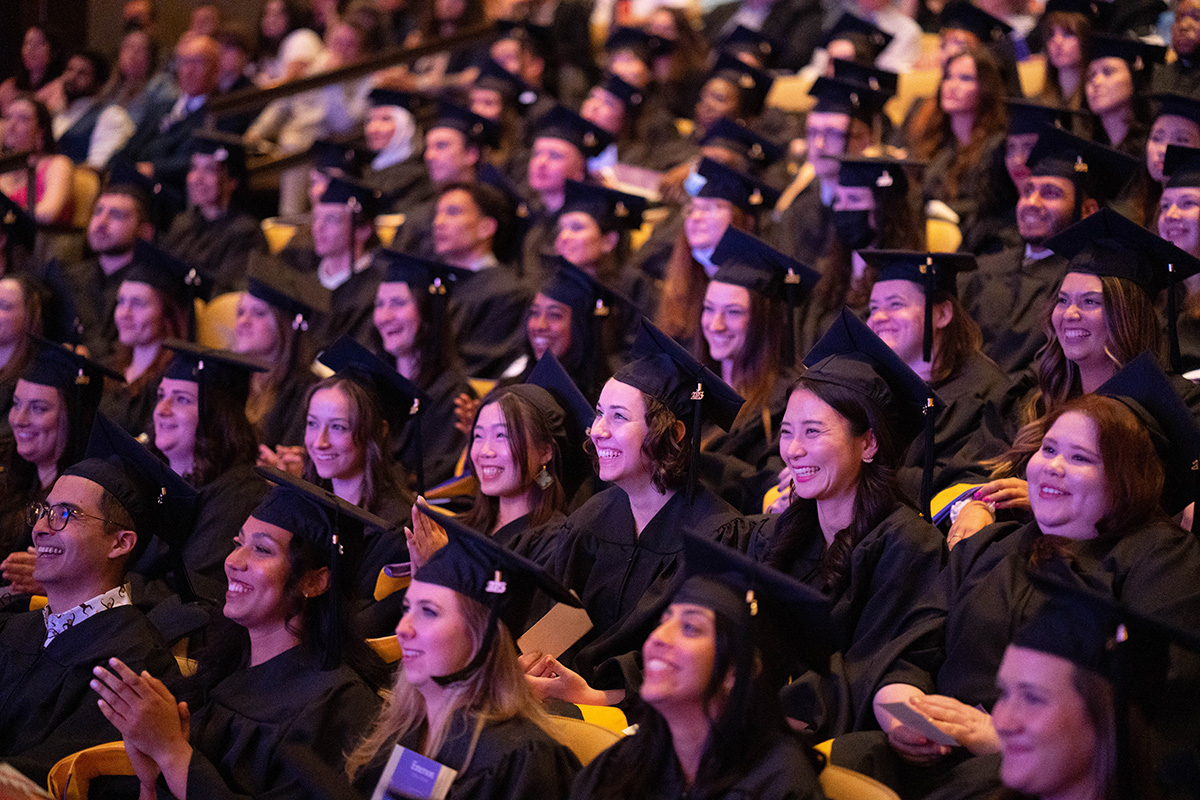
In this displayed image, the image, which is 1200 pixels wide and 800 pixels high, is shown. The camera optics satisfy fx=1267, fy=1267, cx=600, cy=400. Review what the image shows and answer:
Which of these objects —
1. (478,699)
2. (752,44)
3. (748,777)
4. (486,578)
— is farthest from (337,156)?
(748,777)

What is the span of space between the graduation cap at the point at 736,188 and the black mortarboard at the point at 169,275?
2.29 m

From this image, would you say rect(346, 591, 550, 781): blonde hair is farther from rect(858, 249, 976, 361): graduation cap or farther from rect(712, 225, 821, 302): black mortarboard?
rect(712, 225, 821, 302): black mortarboard

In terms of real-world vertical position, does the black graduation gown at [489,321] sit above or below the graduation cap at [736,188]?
below

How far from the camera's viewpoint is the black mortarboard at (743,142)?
643cm

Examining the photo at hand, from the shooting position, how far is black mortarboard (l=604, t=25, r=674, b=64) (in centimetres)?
832

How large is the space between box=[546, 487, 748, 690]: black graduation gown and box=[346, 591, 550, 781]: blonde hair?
0.59 metres

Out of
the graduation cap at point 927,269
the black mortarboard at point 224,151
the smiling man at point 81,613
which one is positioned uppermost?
the graduation cap at point 927,269

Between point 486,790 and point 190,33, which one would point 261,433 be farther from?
point 190,33

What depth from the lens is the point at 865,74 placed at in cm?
651

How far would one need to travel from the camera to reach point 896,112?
24.8 feet

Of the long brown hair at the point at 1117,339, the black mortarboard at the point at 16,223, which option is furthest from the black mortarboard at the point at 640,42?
the long brown hair at the point at 1117,339

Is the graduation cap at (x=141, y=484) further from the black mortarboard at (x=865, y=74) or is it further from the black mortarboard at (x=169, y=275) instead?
the black mortarboard at (x=865, y=74)

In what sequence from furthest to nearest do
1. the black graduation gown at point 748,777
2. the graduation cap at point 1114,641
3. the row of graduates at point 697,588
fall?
the row of graduates at point 697,588 < the black graduation gown at point 748,777 < the graduation cap at point 1114,641

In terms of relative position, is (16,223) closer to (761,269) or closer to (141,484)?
(141,484)
